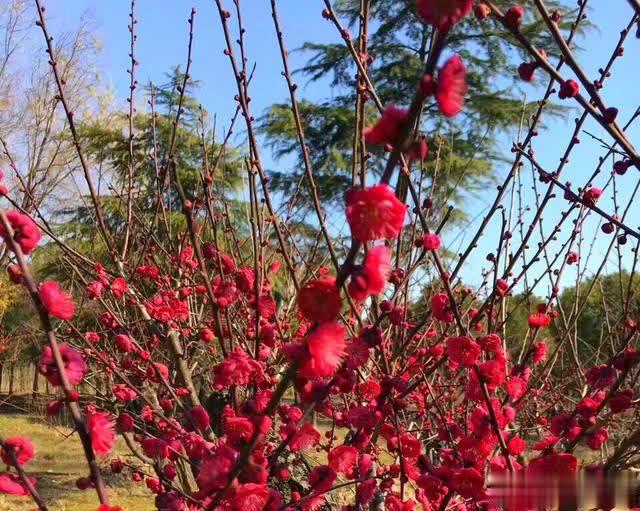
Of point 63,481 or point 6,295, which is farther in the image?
point 6,295

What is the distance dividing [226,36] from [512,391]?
1387 millimetres

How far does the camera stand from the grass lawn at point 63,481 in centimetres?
758

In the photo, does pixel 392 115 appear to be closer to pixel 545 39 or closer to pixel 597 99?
pixel 597 99

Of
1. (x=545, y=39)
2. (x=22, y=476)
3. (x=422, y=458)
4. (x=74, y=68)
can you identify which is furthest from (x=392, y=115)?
(x=74, y=68)

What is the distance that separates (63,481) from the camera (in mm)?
9188

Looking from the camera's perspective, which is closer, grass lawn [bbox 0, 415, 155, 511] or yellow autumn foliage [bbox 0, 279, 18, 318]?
grass lawn [bbox 0, 415, 155, 511]

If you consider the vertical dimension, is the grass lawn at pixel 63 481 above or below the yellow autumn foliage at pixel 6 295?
below

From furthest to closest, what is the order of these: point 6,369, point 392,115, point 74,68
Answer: point 6,369, point 74,68, point 392,115

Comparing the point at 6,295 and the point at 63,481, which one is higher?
the point at 6,295

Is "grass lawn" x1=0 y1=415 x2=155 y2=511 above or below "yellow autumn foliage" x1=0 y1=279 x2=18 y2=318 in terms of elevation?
below

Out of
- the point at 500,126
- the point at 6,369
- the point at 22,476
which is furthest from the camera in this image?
the point at 6,369

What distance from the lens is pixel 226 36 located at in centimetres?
193

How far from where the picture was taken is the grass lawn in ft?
24.9

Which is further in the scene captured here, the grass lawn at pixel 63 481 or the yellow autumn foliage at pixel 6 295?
the yellow autumn foliage at pixel 6 295
